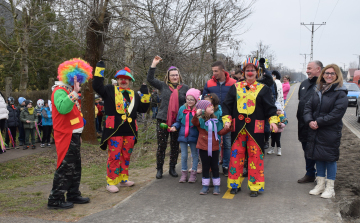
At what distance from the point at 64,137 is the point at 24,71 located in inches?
675

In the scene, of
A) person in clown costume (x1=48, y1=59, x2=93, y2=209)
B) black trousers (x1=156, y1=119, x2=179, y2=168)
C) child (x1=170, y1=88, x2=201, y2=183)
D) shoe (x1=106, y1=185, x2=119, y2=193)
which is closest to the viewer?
person in clown costume (x1=48, y1=59, x2=93, y2=209)

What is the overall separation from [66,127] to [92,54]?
7.15m

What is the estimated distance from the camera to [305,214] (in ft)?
13.9

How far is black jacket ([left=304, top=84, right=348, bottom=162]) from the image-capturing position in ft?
16.1

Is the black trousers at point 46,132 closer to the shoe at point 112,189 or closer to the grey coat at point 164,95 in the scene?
the grey coat at point 164,95

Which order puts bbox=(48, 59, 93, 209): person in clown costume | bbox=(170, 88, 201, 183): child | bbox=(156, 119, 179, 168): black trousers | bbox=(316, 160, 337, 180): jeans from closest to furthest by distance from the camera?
bbox=(48, 59, 93, 209): person in clown costume < bbox=(316, 160, 337, 180): jeans < bbox=(170, 88, 201, 183): child < bbox=(156, 119, 179, 168): black trousers

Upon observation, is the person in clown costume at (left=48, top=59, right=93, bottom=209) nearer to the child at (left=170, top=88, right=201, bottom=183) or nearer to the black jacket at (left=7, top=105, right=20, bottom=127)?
the child at (left=170, top=88, right=201, bottom=183)

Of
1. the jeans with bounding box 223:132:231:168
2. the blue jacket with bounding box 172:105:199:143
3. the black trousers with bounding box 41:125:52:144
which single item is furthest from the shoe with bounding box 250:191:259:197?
the black trousers with bounding box 41:125:52:144

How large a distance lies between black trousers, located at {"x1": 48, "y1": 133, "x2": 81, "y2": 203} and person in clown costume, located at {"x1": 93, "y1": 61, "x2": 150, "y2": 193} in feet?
2.05

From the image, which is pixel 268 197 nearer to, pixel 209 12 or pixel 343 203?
pixel 343 203

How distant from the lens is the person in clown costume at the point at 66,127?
4.50m

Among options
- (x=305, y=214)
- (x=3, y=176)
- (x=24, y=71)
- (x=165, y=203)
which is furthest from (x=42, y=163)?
(x=24, y=71)

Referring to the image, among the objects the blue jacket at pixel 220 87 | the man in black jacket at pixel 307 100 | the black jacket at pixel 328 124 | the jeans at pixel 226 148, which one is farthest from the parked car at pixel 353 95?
the black jacket at pixel 328 124

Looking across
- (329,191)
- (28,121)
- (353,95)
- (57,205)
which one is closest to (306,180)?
(329,191)
